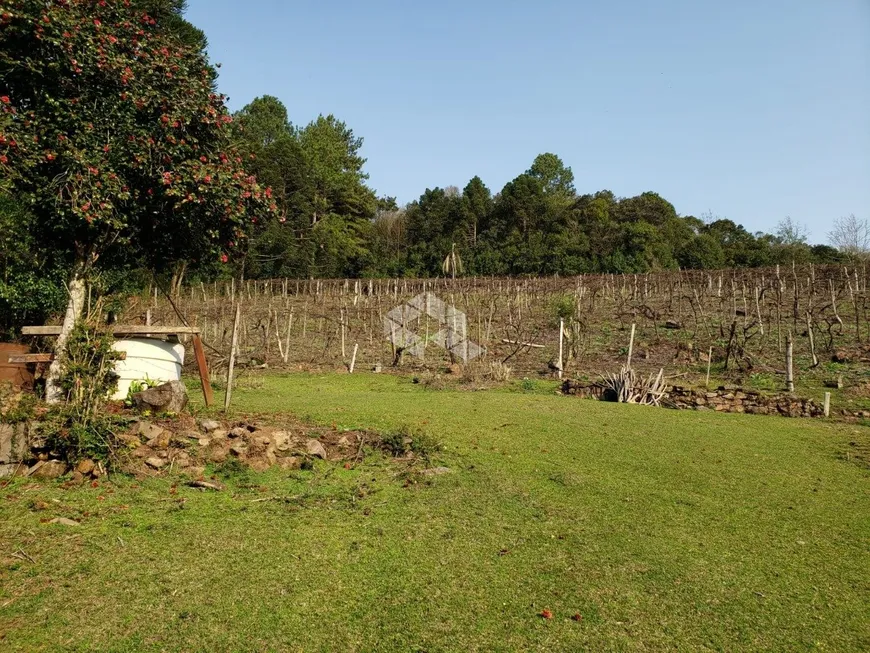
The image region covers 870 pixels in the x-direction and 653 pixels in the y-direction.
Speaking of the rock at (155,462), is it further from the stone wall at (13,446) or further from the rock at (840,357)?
the rock at (840,357)

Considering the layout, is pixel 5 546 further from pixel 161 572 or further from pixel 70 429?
pixel 70 429

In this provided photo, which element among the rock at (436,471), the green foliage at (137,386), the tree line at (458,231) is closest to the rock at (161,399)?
the green foliage at (137,386)

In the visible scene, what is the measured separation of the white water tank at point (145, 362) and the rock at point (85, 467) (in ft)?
7.44

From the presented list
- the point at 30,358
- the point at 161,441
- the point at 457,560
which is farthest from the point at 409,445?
the point at 30,358

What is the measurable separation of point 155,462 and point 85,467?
526 mm

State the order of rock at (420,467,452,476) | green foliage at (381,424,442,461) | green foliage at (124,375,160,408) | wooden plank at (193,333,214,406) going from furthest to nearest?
wooden plank at (193,333,214,406), green foliage at (124,375,160,408), green foliage at (381,424,442,461), rock at (420,467,452,476)

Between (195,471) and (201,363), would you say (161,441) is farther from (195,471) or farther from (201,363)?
(201,363)

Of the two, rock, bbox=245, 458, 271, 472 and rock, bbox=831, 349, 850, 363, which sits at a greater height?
rock, bbox=831, 349, 850, 363

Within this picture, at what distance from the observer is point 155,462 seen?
5.35 metres

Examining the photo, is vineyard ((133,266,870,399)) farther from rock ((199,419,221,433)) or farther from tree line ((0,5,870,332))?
rock ((199,419,221,433))

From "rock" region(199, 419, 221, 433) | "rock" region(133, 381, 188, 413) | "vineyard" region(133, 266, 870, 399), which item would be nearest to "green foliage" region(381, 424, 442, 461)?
"rock" region(199, 419, 221, 433)

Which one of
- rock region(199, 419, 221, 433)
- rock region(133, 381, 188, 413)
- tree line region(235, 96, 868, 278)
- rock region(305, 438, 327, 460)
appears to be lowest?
rock region(305, 438, 327, 460)

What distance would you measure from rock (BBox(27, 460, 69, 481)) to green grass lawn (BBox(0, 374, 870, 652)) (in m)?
0.14

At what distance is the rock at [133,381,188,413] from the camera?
22.8 ft
